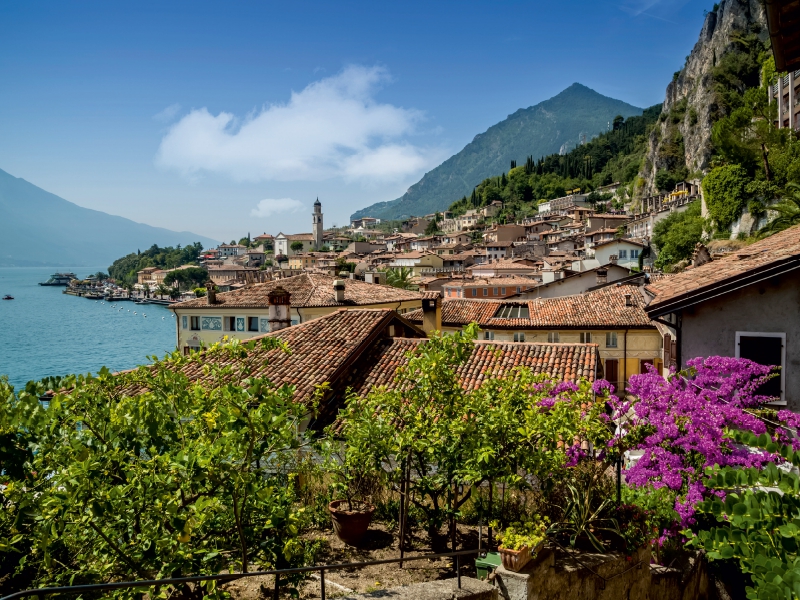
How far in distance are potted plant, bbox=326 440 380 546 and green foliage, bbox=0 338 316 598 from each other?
192 centimetres

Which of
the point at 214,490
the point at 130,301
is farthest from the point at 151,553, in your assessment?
the point at 130,301

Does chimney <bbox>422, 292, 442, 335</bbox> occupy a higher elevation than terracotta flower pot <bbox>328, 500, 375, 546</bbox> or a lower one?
higher

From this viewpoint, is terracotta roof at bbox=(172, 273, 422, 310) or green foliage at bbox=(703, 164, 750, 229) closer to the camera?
terracotta roof at bbox=(172, 273, 422, 310)

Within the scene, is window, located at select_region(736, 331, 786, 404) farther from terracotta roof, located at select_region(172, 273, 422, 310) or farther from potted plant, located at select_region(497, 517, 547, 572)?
terracotta roof, located at select_region(172, 273, 422, 310)

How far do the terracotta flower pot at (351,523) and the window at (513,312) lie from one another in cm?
2653

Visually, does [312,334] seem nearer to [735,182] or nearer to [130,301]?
[735,182]

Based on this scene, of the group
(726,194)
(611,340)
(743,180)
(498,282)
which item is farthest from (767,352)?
(498,282)

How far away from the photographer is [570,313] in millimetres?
32281

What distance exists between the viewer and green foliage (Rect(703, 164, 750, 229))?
1939 inches

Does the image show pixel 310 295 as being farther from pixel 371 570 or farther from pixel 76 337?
pixel 76 337

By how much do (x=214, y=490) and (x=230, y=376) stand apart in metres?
1.37

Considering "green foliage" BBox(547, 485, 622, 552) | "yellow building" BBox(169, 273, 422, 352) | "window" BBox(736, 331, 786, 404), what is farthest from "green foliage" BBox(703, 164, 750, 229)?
"green foliage" BBox(547, 485, 622, 552)

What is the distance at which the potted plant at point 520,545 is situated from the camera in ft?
19.2

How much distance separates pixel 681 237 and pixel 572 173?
116310 mm
